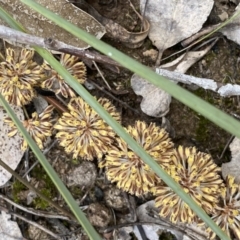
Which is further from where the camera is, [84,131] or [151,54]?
[151,54]

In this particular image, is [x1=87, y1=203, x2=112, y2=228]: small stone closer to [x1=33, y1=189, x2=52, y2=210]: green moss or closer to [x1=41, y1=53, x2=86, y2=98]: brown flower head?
[x1=33, y1=189, x2=52, y2=210]: green moss

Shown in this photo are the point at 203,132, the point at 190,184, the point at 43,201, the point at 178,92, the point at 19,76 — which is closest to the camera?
the point at 178,92

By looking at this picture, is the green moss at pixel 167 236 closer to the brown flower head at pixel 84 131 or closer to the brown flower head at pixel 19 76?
the brown flower head at pixel 84 131

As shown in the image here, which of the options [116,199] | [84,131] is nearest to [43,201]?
[116,199]

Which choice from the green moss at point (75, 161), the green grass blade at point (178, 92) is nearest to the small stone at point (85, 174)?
the green moss at point (75, 161)

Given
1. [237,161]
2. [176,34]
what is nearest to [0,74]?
[176,34]

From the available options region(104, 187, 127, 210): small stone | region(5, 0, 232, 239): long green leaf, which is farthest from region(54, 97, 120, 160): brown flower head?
region(5, 0, 232, 239): long green leaf

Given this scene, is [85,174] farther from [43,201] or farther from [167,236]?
[167,236]
